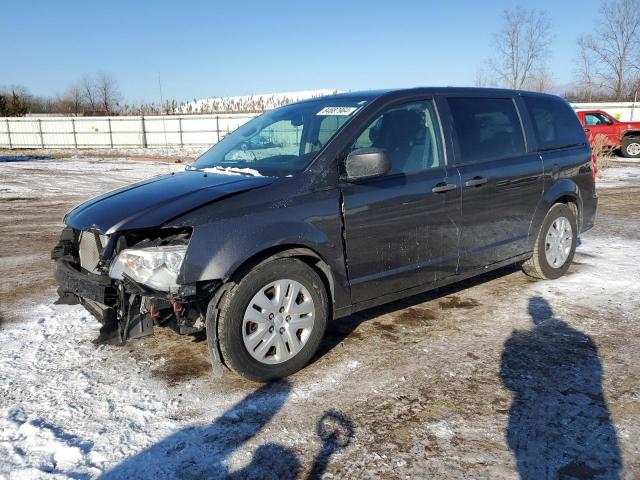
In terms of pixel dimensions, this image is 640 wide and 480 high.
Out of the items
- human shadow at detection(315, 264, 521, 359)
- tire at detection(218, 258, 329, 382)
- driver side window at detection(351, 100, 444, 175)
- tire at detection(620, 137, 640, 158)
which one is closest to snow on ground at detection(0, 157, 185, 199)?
human shadow at detection(315, 264, 521, 359)

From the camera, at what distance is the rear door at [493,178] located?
450cm

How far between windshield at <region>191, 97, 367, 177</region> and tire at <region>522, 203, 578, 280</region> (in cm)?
253

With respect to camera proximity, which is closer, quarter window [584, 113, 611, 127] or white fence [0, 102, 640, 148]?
quarter window [584, 113, 611, 127]

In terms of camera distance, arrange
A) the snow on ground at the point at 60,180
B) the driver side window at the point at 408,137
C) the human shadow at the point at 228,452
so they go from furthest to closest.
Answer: the snow on ground at the point at 60,180, the driver side window at the point at 408,137, the human shadow at the point at 228,452

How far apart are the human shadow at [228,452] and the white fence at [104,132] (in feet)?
109

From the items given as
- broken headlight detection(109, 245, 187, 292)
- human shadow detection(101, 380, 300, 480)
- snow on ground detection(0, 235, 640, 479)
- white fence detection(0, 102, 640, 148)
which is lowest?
human shadow detection(101, 380, 300, 480)

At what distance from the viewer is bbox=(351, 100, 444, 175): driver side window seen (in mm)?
3992

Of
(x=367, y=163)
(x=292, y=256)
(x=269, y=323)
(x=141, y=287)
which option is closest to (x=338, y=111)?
(x=367, y=163)

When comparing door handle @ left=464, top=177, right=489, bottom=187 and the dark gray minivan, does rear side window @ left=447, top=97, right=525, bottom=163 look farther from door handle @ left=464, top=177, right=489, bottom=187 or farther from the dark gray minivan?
door handle @ left=464, top=177, right=489, bottom=187

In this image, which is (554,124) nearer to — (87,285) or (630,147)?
(87,285)

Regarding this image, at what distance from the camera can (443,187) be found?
4.25 metres

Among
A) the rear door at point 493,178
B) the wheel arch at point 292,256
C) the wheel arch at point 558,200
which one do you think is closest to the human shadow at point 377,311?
the wheel arch at point 292,256

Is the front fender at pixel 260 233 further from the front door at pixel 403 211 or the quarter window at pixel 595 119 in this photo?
the quarter window at pixel 595 119

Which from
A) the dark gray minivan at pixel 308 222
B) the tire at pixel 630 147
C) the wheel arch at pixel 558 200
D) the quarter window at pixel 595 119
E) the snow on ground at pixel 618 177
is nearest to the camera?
the dark gray minivan at pixel 308 222
